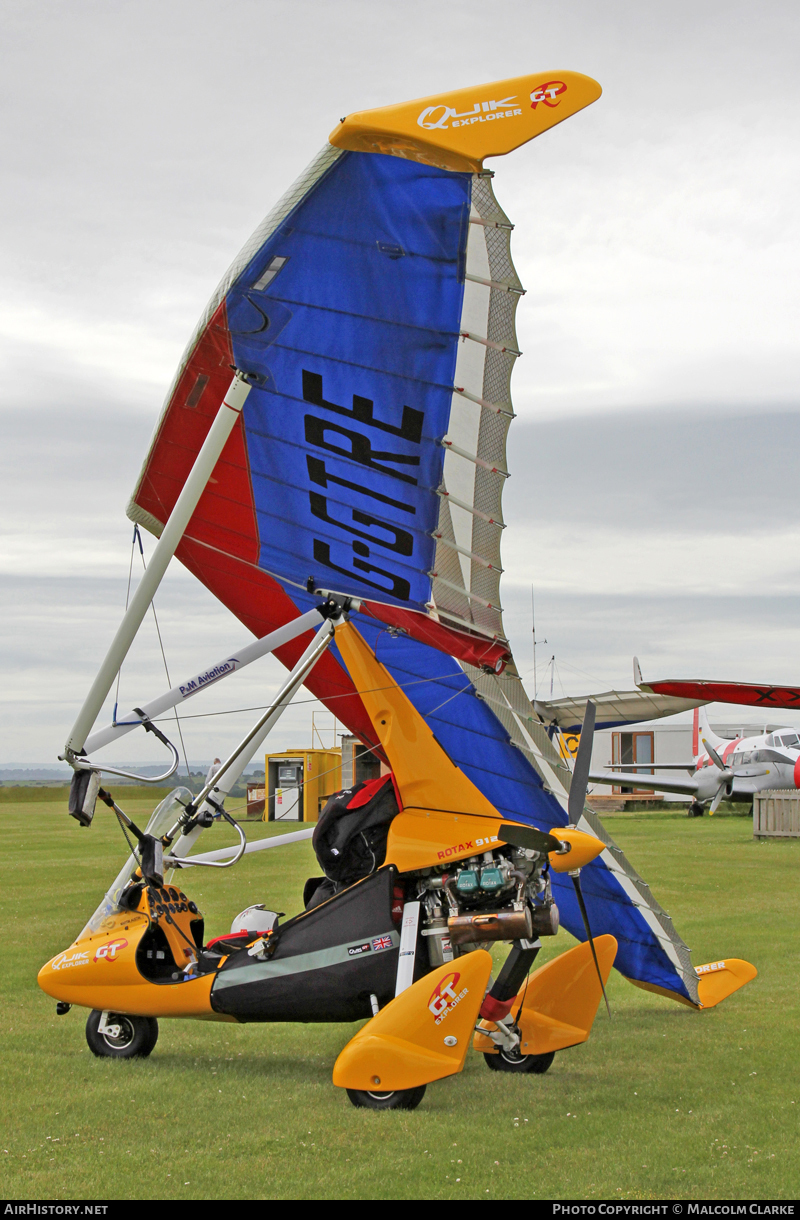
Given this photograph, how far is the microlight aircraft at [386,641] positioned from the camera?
18.3ft

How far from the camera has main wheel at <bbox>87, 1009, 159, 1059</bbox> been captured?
6.84 m

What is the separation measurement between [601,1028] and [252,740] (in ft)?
12.1

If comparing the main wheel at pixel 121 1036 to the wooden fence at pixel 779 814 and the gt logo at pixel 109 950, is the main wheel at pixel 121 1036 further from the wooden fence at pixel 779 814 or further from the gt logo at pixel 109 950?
the wooden fence at pixel 779 814

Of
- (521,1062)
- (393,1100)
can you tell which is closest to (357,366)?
(393,1100)

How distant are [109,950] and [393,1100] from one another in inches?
90.3

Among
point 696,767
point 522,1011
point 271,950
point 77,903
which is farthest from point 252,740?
point 696,767

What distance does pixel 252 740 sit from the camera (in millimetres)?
6898

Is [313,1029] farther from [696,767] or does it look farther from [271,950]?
[696,767]

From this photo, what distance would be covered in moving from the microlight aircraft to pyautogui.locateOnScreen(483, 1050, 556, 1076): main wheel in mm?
27

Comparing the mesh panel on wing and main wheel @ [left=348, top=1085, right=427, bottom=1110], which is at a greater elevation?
the mesh panel on wing

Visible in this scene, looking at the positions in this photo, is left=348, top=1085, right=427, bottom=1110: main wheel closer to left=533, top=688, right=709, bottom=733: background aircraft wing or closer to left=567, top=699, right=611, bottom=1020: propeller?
left=567, top=699, right=611, bottom=1020: propeller

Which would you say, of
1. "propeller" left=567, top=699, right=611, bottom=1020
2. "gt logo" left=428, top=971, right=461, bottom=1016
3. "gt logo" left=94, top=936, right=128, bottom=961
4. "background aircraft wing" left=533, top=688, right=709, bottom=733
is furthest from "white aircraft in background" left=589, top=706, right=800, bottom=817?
"gt logo" left=428, top=971, right=461, bottom=1016

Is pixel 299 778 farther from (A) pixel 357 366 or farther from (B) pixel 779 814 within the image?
(A) pixel 357 366

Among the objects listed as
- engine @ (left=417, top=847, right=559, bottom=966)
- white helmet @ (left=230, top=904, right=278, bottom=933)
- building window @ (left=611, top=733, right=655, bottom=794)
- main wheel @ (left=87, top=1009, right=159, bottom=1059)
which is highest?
engine @ (left=417, top=847, right=559, bottom=966)
